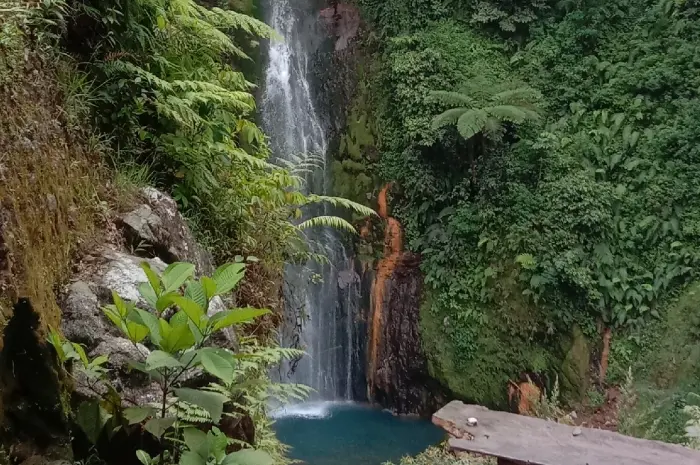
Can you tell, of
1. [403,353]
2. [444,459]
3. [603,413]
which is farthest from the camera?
[403,353]

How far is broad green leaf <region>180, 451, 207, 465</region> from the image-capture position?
174 cm

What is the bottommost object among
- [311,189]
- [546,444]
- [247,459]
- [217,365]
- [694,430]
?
[694,430]

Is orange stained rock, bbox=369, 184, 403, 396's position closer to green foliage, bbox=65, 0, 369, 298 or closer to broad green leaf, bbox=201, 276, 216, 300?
green foliage, bbox=65, 0, 369, 298

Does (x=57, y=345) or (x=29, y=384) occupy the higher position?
(x=57, y=345)

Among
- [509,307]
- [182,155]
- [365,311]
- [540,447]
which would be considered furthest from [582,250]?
[182,155]

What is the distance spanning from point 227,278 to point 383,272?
8.94 m

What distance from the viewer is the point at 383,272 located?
10.9 m

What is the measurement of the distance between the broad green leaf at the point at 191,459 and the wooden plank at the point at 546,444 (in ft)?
7.22

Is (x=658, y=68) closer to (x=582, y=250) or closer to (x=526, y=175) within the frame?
(x=526, y=175)

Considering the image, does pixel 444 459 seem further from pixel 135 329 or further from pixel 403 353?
pixel 135 329

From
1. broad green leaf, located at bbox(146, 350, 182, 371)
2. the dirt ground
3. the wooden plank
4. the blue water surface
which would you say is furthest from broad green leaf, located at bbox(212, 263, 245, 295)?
the dirt ground

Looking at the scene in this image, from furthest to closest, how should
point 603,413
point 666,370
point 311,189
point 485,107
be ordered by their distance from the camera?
point 311,189
point 485,107
point 603,413
point 666,370

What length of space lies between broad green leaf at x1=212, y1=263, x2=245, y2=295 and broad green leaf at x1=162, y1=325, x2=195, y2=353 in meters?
0.24

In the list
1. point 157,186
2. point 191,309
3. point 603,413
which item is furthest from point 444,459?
point 191,309
